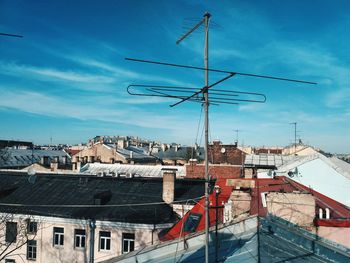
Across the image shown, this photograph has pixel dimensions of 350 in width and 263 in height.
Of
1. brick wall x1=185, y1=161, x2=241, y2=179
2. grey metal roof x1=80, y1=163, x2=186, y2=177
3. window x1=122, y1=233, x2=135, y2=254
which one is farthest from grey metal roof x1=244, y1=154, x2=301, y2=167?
window x1=122, y1=233, x2=135, y2=254

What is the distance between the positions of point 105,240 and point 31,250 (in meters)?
4.27

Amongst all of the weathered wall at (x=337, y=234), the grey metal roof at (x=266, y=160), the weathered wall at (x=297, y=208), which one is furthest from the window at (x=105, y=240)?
the grey metal roof at (x=266, y=160)

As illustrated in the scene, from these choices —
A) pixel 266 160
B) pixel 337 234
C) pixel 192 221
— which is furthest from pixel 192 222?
pixel 266 160

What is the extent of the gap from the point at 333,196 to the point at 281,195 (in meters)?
9.48

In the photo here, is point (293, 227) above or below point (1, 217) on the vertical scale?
above

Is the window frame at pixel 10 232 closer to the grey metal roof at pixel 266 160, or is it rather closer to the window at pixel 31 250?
the window at pixel 31 250

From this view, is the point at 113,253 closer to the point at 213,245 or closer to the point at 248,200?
the point at 248,200

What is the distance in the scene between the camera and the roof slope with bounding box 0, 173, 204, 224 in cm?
1886

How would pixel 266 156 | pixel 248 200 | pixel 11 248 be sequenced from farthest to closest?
pixel 266 156 → pixel 11 248 → pixel 248 200

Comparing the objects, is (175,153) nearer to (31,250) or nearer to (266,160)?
(266,160)

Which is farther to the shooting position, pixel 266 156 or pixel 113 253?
pixel 266 156

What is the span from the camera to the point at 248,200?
11461 millimetres

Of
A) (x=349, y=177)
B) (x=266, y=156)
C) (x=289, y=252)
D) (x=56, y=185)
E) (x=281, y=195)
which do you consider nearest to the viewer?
(x=289, y=252)

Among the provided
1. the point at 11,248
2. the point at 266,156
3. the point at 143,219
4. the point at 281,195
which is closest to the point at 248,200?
the point at 281,195
